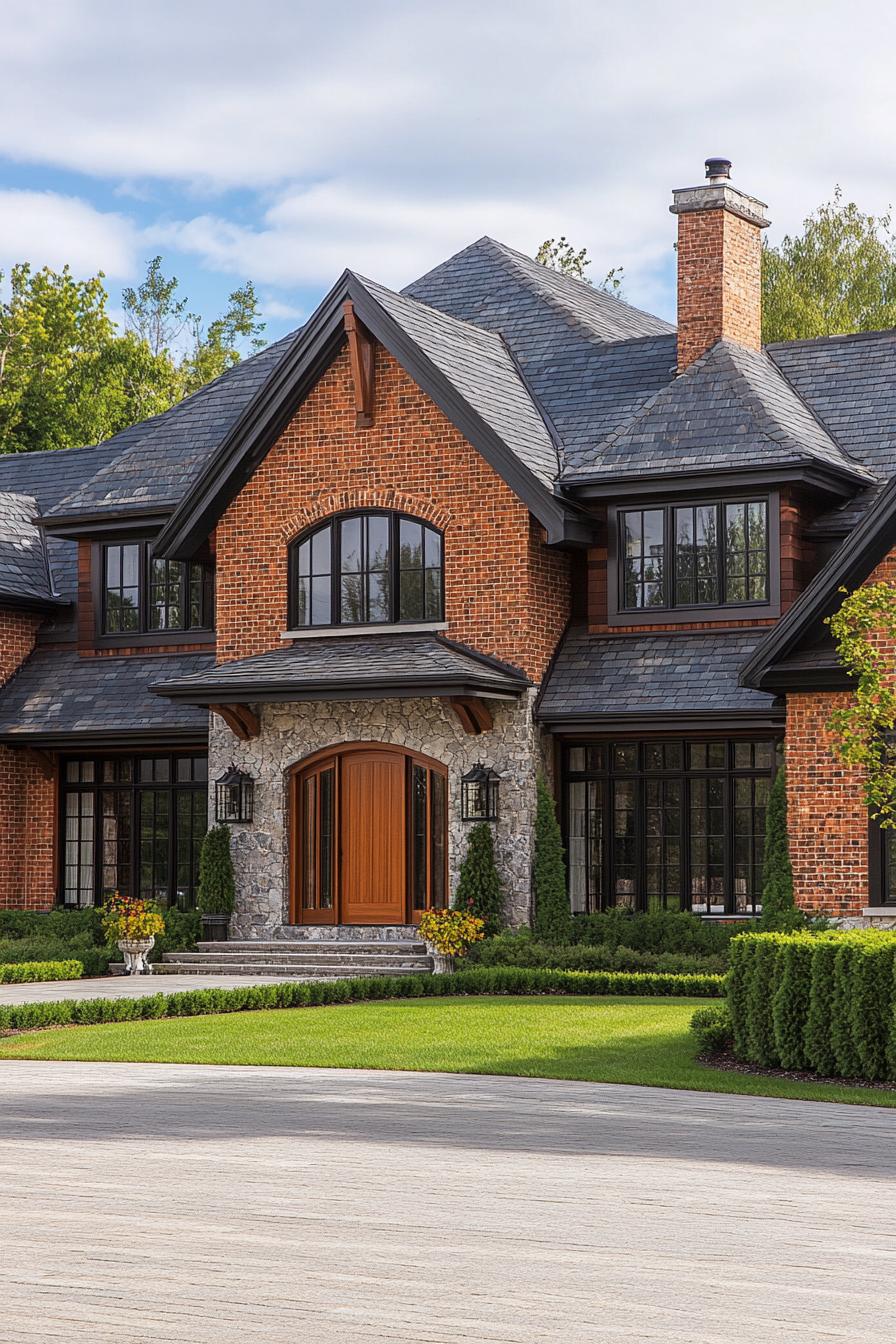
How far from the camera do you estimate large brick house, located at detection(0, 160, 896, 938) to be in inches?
845

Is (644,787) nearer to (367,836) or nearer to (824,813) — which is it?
(824,813)

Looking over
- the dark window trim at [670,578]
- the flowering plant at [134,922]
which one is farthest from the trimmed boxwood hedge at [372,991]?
the dark window trim at [670,578]

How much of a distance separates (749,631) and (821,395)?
4.13m

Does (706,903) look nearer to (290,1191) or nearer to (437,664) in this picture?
(437,664)

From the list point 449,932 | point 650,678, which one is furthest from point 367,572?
point 449,932

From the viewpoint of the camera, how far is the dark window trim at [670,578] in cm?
2177

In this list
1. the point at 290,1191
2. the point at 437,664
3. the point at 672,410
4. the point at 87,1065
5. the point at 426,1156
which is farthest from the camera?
the point at 672,410

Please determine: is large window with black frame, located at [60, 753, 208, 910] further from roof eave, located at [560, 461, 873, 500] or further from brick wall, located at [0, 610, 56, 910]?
roof eave, located at [560, 461, 873, 500]

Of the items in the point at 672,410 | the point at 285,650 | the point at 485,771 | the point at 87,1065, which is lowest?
the point at 87,1065

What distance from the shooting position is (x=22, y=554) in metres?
27.9

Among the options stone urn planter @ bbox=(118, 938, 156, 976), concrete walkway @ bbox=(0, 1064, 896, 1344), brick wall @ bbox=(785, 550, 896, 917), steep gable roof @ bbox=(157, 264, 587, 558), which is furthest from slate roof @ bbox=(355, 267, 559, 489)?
concrete walkway @ bbox=(0, 1064, 896, 1344)

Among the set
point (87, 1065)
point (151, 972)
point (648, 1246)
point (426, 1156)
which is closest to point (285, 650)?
point (151, 972)

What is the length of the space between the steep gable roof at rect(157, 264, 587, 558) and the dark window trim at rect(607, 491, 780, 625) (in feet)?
2.27

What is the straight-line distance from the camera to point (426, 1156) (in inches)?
377
